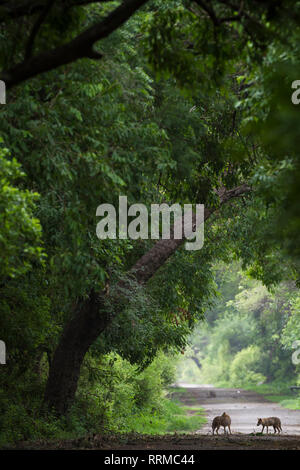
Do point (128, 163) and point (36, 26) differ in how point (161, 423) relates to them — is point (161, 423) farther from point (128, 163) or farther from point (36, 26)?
point (36, 26)

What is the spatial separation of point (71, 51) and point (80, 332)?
819 centimetres

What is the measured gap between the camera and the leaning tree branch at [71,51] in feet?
25.1

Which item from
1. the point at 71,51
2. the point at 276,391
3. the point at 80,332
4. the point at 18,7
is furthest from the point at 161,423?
the point at 276,391

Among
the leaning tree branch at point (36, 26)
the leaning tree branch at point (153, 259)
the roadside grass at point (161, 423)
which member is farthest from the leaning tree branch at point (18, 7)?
the roadside grass at point (161, 423)

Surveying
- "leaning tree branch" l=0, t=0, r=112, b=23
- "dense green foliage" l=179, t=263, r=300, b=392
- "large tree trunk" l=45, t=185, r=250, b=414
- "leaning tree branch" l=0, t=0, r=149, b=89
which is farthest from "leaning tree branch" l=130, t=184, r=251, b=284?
"dense green foliage" l=179, t=263, r=300, b=392

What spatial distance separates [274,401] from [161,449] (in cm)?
3633

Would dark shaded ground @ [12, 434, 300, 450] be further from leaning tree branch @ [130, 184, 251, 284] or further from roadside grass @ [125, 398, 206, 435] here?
roadside grass @ [125, 398, 206, 435]

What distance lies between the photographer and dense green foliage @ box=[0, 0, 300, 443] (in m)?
8.66

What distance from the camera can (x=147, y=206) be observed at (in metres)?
13.7

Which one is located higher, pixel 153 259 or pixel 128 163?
pixel 128 163

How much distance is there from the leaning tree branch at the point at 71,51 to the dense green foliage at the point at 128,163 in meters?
1.05

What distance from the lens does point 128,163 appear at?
36.1 ft

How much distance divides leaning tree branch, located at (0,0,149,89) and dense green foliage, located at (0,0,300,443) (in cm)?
105

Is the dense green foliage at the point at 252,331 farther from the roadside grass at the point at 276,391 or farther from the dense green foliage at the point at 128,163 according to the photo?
the dense green foliage at the point at 128,163
